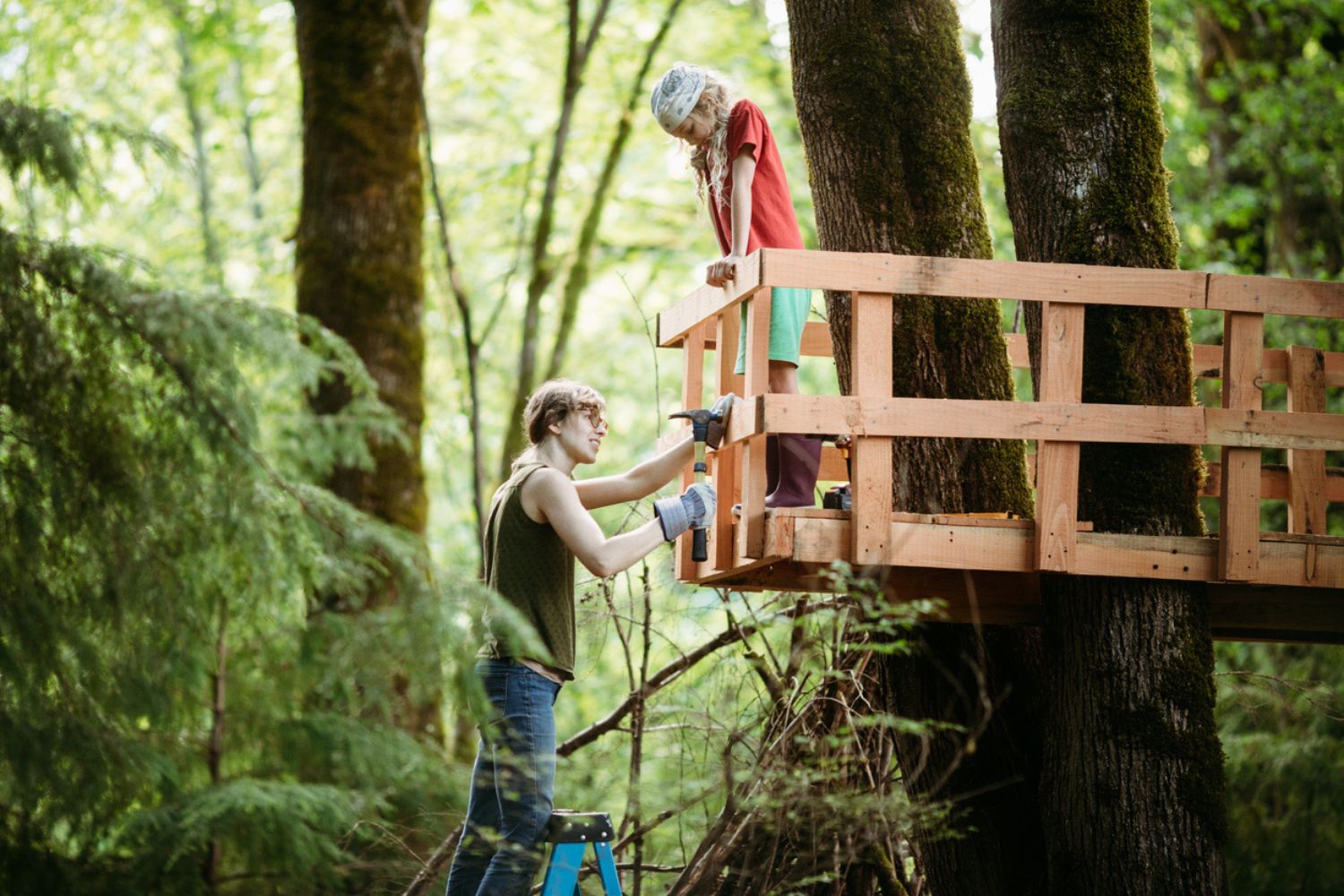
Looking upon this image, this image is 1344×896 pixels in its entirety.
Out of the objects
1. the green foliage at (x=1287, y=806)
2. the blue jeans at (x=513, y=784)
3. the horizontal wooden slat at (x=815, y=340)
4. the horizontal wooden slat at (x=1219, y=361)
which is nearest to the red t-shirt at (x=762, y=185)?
the horizontal wooden slat at (x=815, y=340)

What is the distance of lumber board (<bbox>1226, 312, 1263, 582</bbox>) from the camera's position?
13.4 feet

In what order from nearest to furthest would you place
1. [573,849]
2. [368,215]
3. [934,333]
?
[573,849]
[934,333]
[368,215]

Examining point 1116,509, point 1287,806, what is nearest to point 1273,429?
point 1116,509

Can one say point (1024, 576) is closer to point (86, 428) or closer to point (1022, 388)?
point (86, 428)

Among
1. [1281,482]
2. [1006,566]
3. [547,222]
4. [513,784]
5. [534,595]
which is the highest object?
[547,222]

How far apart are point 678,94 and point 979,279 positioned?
115 centimetres

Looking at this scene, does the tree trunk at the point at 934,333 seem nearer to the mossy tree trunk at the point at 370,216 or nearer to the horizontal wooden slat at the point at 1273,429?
the horizontal wooden slat at the point at 1273,429

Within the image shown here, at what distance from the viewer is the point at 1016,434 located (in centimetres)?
393

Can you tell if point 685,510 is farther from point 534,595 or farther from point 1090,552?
point 1090,552

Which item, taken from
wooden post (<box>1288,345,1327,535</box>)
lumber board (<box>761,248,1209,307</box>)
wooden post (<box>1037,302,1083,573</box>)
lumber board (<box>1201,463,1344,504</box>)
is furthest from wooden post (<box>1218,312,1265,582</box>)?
lumber board (<box>1201,463,1344,504</box>)

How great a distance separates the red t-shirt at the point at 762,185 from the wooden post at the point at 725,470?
274 millimetres

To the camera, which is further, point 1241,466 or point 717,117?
point 717,117

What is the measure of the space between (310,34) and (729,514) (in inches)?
235

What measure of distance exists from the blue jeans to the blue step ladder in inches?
2.2
